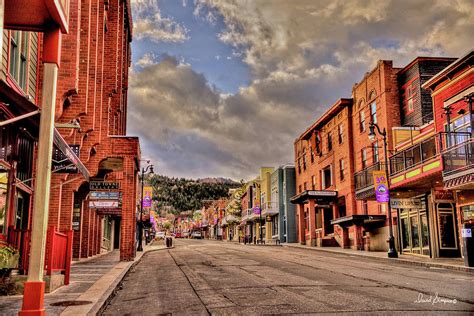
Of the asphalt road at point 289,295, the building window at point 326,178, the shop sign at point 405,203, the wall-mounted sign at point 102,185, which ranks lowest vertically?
the asphalt road at point 289,295

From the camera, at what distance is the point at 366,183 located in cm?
3209

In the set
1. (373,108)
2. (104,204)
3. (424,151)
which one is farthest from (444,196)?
(104,204)

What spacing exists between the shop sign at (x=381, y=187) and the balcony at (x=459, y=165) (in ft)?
18.2

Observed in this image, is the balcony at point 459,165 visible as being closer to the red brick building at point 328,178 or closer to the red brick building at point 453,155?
the red brick building at point 453,155

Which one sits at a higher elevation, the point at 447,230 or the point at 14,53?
the point at 14,53

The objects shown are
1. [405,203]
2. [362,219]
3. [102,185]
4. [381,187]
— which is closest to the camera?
[102,185]

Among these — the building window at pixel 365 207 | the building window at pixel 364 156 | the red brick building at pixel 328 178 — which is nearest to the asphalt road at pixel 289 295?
the building window at pixel 365 207

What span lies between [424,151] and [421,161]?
1.36 m

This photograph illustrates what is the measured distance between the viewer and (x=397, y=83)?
1414 inches

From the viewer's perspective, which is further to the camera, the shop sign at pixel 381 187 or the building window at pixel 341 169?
the building window at pixel 341 169

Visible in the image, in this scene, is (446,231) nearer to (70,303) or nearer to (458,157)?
(458,157)

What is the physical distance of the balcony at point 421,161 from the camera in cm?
2350

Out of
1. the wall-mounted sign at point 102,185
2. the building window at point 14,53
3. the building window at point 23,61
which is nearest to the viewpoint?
the building window at point 14,53

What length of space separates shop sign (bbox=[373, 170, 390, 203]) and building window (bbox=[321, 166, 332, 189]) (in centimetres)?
1999
